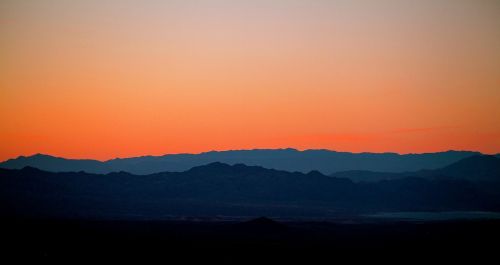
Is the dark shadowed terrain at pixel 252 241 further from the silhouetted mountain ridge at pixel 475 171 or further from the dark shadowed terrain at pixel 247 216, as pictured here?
the silhouetted mountain ridge at pixel 475 171

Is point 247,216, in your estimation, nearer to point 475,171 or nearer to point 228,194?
point 228,194

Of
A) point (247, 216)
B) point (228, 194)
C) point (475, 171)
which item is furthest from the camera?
point (475, 171)

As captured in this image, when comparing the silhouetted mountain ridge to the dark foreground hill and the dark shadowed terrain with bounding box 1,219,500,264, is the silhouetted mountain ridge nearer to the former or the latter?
the dark foreground hill

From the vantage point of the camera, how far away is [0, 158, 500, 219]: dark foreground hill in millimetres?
113331

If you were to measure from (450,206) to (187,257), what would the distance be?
95.3m

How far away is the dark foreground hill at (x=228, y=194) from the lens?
113331 millimetres

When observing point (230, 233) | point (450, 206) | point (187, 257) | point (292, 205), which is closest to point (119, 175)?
point (292, 205)

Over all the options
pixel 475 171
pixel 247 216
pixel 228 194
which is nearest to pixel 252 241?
pixel 247 216

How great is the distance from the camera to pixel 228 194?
5620 inches

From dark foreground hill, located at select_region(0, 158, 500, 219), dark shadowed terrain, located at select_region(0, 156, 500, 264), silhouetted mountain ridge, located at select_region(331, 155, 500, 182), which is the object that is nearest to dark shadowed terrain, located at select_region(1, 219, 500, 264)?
dark shadowed terrain, located at select_region(0, 156, 500, 264)

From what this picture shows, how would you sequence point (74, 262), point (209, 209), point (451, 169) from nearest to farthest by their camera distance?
1. point (74, 262)
2. point (209, 209)
3. point (451, 169)

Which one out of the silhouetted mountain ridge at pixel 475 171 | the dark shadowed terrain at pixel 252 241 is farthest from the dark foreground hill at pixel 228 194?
the dark shadowed terrain at pixel 252 241

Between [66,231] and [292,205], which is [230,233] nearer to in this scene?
[66,231]

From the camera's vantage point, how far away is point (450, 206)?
5192 inches
